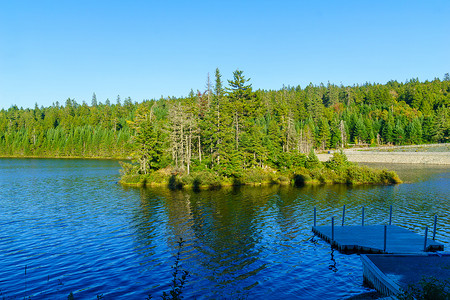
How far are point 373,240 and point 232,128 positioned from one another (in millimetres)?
38996

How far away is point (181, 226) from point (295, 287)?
1471cm

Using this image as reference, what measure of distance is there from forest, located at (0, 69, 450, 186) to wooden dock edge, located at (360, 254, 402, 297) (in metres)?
40.1

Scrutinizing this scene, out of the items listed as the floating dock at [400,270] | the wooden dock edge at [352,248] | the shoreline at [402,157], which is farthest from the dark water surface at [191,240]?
the shoreline at [402,157]

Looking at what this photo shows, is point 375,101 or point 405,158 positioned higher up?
point 375,101

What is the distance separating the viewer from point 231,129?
196 feet

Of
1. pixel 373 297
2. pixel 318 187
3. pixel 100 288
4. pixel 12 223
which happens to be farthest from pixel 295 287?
pixel 318 187

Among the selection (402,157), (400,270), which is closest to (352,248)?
(400,270)

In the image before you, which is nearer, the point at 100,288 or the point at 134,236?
the point at 100,288

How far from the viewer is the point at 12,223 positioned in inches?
1223

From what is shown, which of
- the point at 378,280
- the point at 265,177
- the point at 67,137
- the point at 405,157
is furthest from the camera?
the point at 67,137

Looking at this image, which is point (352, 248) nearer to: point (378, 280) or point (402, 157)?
point (378, 280)

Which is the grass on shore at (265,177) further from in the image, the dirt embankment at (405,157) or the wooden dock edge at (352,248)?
the dirt embankment at (405,157)

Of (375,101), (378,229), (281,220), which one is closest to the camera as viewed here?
(378,229)

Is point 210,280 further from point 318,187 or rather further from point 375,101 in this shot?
point 375,101
